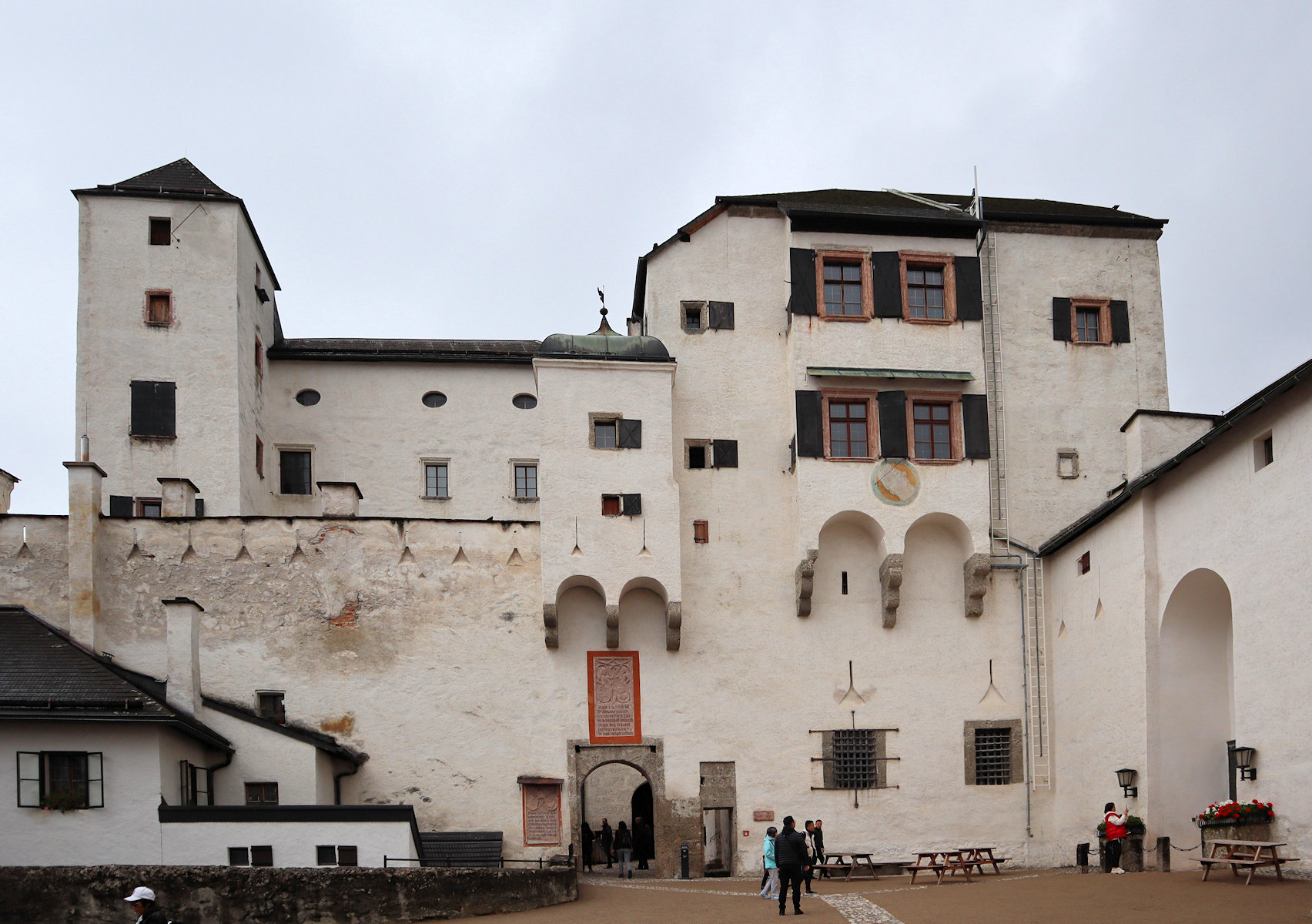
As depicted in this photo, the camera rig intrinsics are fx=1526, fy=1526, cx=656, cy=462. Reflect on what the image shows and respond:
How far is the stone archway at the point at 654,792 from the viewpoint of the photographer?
32188 millimetres

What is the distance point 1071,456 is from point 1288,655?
39.4 feet

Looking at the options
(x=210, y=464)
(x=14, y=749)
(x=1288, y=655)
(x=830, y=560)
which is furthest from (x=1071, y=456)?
(x=14, y=749)

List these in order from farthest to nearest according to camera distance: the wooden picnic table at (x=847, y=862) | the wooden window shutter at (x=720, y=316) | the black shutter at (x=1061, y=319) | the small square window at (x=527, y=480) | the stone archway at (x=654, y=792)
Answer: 1. the small square window at (x=527, y=480)
2. the black shutter at (x=1061, y=319)
3. the wooden window shutter at (x=720, y=316)
4. the stone archway at (x=654, y=792)
5. the wooden picnic table at (x=847, y=862)

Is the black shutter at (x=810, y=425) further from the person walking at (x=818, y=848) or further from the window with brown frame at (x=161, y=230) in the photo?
the window with brown frame at (x=161, y=230)

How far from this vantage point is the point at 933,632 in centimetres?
3412

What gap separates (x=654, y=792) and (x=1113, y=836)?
32.1ft

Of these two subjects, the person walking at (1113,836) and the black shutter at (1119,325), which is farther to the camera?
the black shutter at (1119,325)

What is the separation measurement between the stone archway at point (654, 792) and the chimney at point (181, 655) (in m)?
8.05

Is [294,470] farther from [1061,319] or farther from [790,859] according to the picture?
[790,859]

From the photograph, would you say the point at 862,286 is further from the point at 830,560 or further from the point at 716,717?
the point at 716,717

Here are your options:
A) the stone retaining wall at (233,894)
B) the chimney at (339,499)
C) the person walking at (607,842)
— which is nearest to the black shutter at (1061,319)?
the person walking at (607,842)

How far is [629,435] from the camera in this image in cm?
3338

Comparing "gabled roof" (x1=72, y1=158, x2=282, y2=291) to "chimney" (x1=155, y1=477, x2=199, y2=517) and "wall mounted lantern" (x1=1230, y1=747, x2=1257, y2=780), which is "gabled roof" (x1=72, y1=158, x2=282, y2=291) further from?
"wall mounted lantern" (x1=1230, y1=747, x2=1257, y2=780)

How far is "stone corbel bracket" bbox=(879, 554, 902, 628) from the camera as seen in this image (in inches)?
1313
